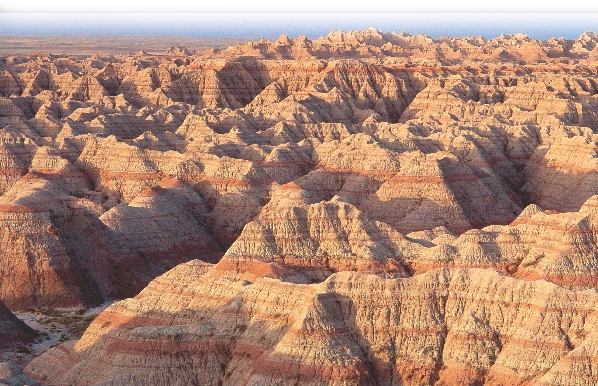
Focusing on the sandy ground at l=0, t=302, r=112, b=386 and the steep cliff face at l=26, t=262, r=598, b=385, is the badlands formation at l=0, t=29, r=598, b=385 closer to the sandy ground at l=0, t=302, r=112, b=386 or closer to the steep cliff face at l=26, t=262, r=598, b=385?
the steep cliff face at l=26, t=262, r=598, b=385

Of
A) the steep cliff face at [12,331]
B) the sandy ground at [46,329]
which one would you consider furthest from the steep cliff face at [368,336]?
the steep cliff face at [12,331]

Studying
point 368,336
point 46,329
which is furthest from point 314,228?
point 368,336

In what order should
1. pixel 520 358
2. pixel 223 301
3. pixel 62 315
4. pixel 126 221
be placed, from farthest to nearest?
pixel 126 221 → pixel 62 315 → pixel 223 301 → pixel 520 358

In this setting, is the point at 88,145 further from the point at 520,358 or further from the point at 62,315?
the point at 520,358

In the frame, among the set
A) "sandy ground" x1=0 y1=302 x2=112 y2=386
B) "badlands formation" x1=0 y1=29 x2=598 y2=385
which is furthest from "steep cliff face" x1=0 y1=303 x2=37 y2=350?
"sandy ground" x1=0 y1=302 x2=112 y2=386

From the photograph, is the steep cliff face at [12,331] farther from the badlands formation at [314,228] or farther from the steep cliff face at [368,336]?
the steep cliff face at [368,336]

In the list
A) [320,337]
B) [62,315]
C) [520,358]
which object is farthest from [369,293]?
[62,315]

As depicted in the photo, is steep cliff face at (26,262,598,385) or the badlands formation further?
the badlands formation

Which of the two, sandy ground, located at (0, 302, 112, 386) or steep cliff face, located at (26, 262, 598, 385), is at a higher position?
steep cliff face, located at (26, 262, 598, 385)

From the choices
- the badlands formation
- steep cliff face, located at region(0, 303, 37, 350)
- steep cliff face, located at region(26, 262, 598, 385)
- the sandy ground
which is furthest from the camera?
steep cliff face, located at region(0, 303, 37, 350)
